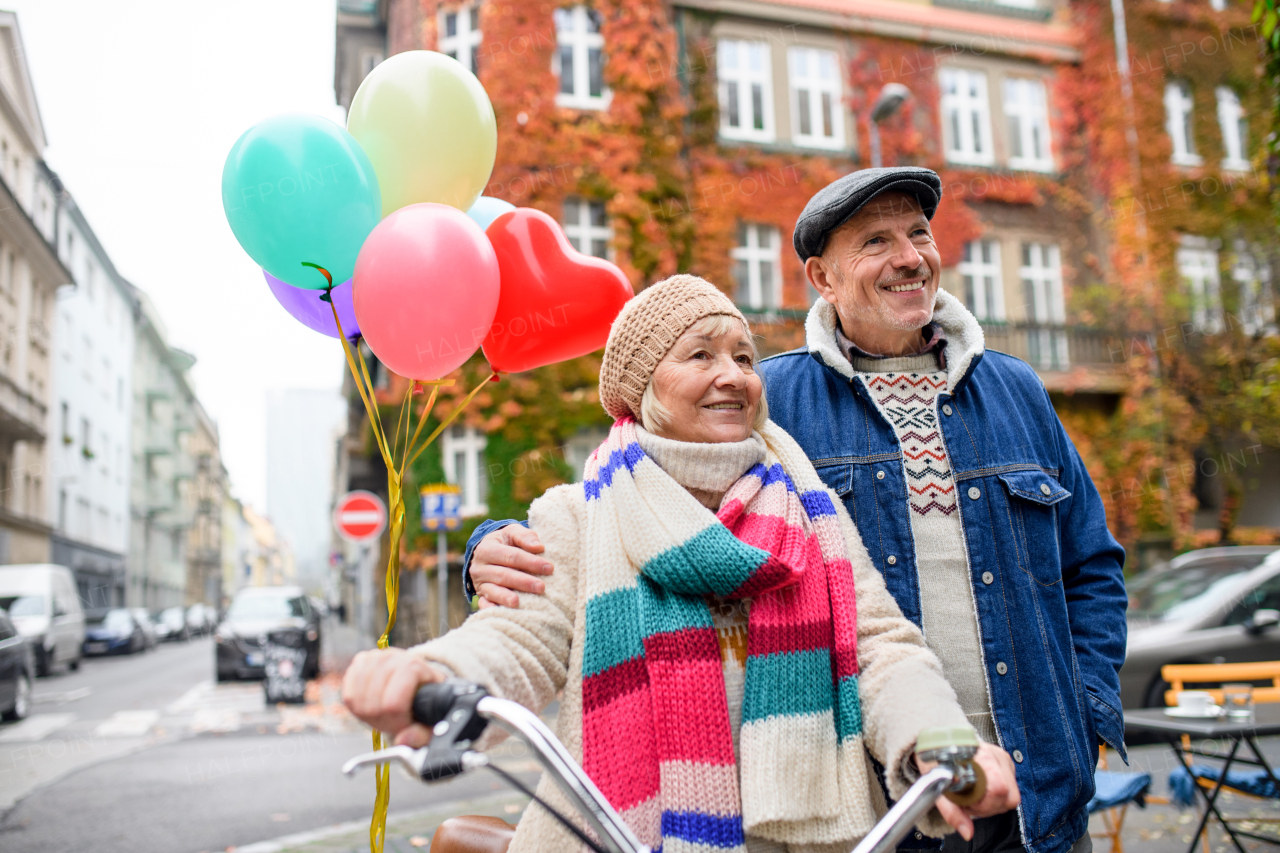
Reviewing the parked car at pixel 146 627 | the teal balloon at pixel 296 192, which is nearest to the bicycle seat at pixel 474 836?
the teal balloon at pixel 296 192

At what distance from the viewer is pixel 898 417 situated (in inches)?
84.7

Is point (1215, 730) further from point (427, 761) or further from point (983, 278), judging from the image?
point (983, 278)

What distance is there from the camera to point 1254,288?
1672cm

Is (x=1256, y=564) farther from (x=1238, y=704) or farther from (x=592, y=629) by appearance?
(x=592, y=629)

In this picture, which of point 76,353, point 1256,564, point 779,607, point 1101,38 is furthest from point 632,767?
point 76,353

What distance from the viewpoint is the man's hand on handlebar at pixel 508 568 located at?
1676 mm

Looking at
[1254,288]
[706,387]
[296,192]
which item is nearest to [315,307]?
[296,192]

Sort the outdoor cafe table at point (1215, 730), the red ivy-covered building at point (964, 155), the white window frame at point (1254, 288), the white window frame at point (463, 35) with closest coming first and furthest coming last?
the outdoor cafe table at point (1215, 730), the red ivy-covered building at point (964, 155), the white window frame at point (463, 35), the white window frame at point (1254, 288)

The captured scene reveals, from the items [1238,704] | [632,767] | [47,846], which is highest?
[632,767]

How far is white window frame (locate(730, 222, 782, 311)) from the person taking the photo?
15.6 meters

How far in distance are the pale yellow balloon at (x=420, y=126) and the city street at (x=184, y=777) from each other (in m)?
4.39

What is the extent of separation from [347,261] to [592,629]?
1.79 metres

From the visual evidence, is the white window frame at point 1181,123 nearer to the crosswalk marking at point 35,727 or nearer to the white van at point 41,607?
the crosswalk marking at point 35,727

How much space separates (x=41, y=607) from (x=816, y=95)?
646 inches
